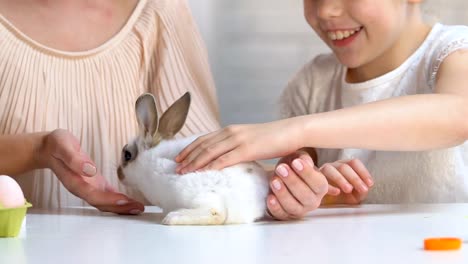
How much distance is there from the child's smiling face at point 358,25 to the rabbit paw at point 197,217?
53 centimetres

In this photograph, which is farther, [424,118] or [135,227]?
[424,118]

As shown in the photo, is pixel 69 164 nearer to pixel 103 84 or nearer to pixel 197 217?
pixel 197 217

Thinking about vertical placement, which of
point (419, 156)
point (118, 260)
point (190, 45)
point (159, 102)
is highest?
point (190, 45)

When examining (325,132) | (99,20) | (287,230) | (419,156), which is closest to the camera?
(287,230)

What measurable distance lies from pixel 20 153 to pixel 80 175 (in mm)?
162

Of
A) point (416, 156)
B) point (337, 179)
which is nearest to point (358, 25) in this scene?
point (416, 156)

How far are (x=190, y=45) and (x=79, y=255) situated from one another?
2.84 feet

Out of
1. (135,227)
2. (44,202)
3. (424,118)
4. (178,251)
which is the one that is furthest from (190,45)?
(178,251)

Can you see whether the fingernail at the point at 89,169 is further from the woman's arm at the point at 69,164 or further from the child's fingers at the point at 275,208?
the child's fingers at the point at 275,208

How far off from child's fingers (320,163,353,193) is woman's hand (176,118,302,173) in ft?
0.45

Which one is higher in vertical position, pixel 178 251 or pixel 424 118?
pixel 424 118

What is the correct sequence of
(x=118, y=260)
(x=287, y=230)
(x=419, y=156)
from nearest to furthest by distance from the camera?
1. (x=118, y=260)
2. (x=287, y=230)
3. (x=419, y=156)

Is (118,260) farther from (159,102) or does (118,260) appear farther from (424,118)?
(159,102)

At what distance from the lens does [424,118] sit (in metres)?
1.09
